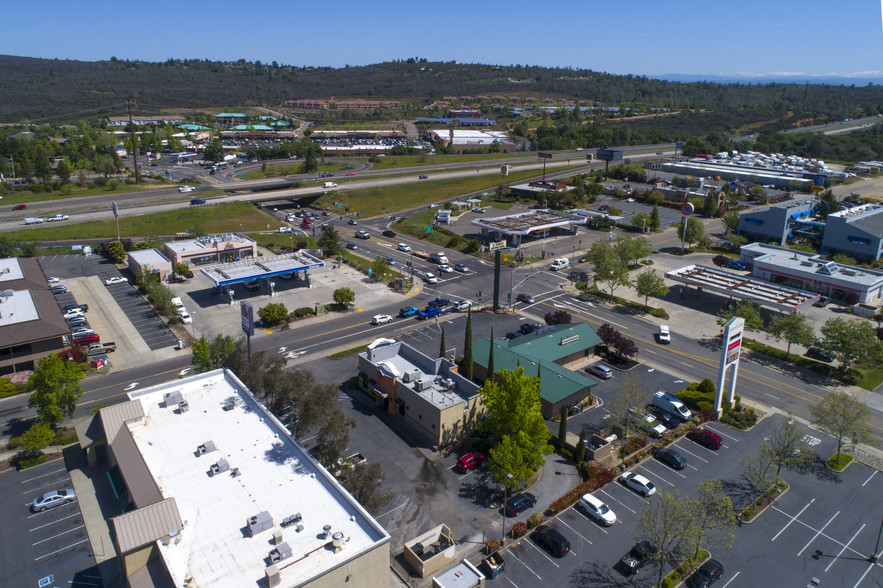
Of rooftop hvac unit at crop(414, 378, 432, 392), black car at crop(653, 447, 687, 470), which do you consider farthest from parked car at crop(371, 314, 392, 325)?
black car at crop(653, 447, 687, 470)

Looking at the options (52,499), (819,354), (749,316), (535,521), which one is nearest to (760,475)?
(535,521)

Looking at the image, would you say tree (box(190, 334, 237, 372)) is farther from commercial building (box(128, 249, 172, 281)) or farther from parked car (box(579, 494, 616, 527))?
commercial building (box(128, 249, 172, 281))

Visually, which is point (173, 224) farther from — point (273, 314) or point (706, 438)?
point (706, 438)

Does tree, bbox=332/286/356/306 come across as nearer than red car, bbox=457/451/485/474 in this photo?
No

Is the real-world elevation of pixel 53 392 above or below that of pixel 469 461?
above

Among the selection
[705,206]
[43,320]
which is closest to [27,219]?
[43,320]

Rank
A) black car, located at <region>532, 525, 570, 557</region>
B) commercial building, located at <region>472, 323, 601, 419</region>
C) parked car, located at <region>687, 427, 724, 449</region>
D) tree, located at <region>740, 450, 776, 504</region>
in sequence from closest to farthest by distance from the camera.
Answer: black car, located at <region>532, 525, 570, 557</region>
tree, located at <region>740, 450, 776, 504</region>
parked car, located at <region>687, 427, 724, 449</region>
commercial building, located at <region>472, 323, 601, 419</region>

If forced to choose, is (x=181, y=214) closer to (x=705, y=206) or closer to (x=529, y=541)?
(x=529, y=541)
